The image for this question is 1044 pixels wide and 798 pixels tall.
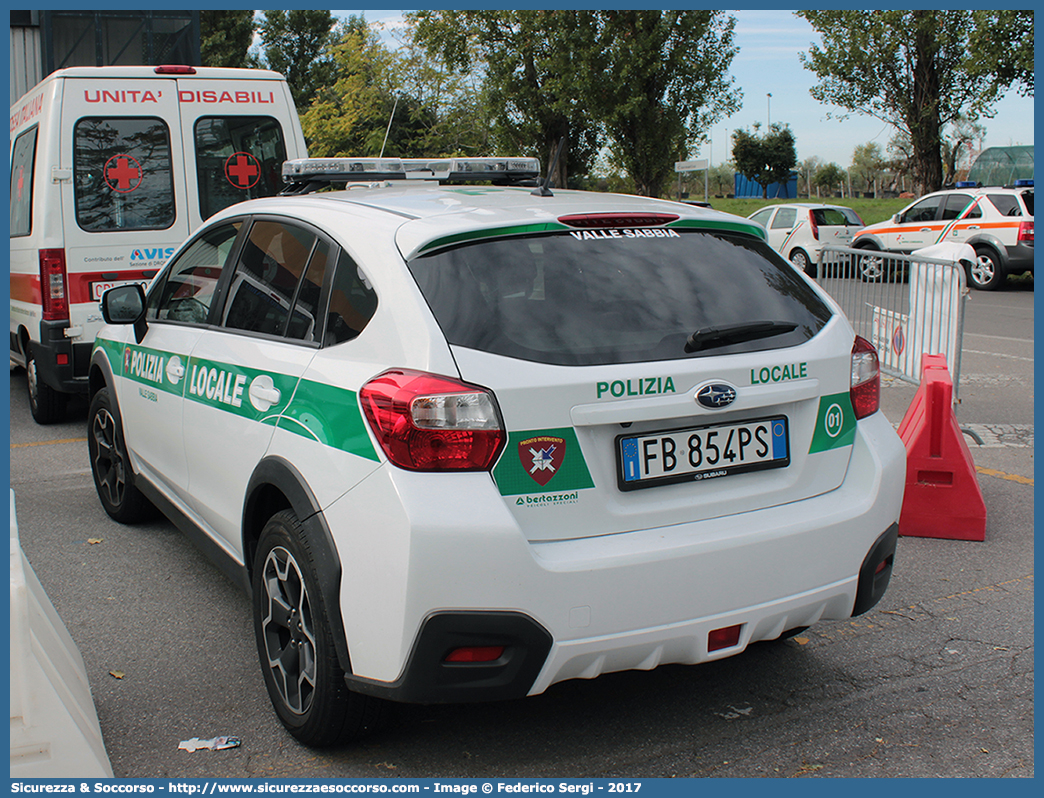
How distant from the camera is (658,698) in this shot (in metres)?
3.27

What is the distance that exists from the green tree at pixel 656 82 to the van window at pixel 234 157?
2232cm

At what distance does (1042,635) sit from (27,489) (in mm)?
5377

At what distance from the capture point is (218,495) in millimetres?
3633

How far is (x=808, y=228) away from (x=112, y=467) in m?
18.6

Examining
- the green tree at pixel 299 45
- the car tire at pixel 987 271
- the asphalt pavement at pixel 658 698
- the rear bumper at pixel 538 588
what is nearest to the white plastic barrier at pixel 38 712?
the asphalt pavement at pixel 658 698

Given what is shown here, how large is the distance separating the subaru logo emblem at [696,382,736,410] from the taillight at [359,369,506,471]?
0.58 meters

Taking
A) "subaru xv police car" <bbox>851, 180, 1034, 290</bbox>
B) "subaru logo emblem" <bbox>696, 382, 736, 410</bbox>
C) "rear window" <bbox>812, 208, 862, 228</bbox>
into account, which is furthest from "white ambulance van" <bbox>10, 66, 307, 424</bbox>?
"rear window" <bbox>812, 208, 862, 228</bbox>

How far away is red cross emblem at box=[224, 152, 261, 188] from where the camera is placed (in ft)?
25.8

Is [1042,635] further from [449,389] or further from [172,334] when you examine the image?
[172,334]

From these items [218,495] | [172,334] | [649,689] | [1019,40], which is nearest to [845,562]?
[649,689]

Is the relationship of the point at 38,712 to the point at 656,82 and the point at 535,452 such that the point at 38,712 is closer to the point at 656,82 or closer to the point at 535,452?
the point at 535,452

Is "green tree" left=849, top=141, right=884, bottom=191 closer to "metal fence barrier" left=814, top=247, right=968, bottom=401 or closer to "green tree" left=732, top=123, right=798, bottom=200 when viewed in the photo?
"green tree" left=732, top=123, right=798, bottom=200

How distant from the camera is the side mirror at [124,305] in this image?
441 centimetres

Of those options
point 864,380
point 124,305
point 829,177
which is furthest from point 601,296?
point 829,177
